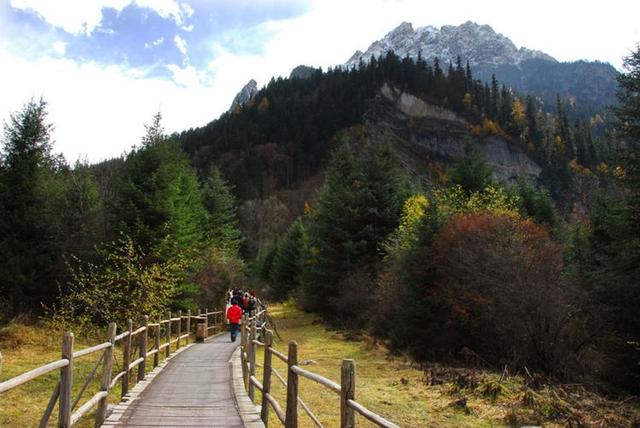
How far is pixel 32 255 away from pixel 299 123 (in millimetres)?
120120

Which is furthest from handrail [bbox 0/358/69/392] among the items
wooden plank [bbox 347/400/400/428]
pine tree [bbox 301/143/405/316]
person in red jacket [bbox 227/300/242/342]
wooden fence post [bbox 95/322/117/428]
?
pine tree [bbox 301/143/405/316]

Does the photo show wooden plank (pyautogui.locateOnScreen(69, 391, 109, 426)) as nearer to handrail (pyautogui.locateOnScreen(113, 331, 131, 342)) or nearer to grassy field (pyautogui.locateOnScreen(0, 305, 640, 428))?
handrail (pyautogui.locateOnScreen(113, 331, 131, 342))

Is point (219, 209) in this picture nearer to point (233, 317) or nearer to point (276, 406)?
point (233, 317)

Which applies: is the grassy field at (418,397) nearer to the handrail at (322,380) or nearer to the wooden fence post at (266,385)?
the wooden fence post at (266,385)

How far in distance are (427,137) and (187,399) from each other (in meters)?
120

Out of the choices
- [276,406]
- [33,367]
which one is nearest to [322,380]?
[276,406]

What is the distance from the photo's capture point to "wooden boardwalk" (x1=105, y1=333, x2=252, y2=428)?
8742mm

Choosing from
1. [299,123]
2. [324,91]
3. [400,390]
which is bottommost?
[400,390]

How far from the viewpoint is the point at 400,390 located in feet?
48.8

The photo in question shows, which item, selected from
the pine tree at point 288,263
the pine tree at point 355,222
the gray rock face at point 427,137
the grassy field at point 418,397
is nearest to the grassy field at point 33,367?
the grassy field at point 418,397

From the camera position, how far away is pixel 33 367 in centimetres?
1591

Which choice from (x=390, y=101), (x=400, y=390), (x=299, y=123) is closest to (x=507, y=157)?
(x=390, y=101)

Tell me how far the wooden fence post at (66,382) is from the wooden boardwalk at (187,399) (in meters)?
2.04

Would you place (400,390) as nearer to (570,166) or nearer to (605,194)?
(605,194)
